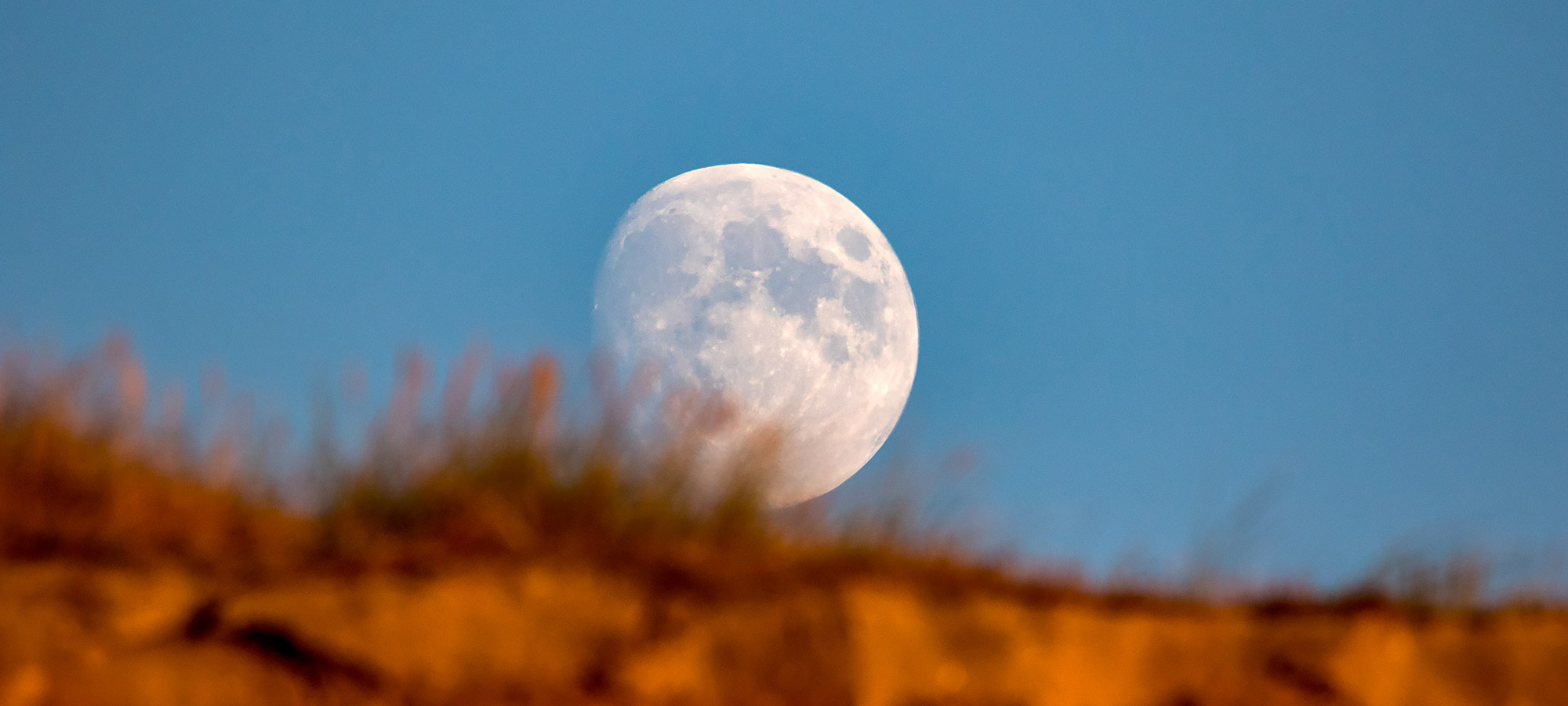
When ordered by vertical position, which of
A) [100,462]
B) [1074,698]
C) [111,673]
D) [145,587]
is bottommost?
[111,673]

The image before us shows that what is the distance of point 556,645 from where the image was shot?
3336 millimetres

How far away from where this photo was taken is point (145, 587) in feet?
11.0

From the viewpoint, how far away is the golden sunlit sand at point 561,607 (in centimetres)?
329

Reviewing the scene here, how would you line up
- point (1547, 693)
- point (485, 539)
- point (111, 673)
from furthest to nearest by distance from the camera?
Result: point (1547, 693) < point (485, 539) < point (111, 673)

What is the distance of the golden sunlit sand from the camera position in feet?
10.8

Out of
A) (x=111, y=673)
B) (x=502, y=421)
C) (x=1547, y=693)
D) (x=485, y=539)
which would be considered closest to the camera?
(x=111, y=673)

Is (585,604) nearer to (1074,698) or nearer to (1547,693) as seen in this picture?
(1074,698)

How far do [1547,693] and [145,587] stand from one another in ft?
14.9

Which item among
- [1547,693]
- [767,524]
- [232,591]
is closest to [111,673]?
[232,591]

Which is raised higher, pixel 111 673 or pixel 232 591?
pixel 232 591

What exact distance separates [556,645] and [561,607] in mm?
107

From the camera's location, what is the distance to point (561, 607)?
3344 mm

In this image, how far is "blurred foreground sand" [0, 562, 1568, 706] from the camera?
3.26 meters

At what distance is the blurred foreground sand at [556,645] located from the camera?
3.26m
